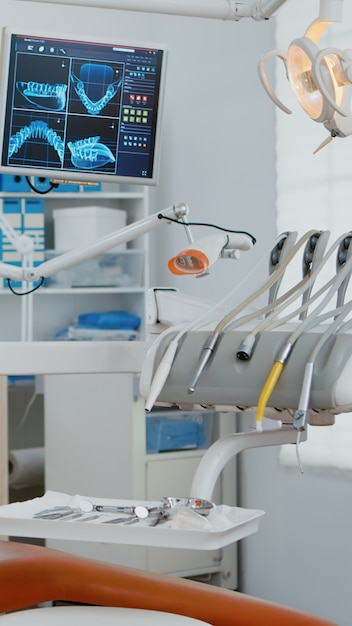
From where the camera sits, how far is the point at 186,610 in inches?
59.6

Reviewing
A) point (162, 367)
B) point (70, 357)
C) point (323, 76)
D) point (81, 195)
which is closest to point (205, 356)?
point (162, 367)

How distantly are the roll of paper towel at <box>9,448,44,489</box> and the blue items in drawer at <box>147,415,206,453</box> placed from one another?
64 cm

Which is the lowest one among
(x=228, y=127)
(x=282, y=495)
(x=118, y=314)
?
(x=282, y=495)

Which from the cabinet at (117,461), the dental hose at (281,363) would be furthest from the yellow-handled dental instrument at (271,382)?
the cabinet at (117,461)

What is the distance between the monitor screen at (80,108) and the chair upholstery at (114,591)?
68 cm

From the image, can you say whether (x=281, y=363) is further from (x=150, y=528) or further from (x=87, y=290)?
(x=87, y=290)

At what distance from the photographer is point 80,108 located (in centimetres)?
171

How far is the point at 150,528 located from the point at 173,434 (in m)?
2.38

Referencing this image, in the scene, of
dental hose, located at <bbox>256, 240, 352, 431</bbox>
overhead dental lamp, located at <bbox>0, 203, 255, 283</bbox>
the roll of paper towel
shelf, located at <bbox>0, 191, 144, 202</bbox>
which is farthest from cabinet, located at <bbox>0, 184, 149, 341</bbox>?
dental hose, located at <bbox>256, 240, 352, 431</bbox>

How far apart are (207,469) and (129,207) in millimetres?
3275

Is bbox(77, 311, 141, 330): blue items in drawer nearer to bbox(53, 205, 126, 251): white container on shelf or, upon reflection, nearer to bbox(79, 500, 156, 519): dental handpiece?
bbox(53, 205, 126, 251): white container on shelf

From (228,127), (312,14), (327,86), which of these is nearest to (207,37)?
(228,127)

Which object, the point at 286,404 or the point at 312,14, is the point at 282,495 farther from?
the point at 286,404

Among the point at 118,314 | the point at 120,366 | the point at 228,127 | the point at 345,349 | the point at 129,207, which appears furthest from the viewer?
the point at 129,207
